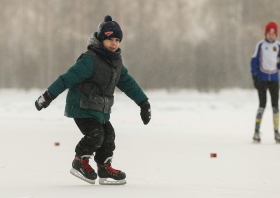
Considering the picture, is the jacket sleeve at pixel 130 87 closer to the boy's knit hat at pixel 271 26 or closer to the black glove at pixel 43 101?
the black glove at pixel 43 101

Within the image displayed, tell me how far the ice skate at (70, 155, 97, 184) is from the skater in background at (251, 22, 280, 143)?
3.42 metres

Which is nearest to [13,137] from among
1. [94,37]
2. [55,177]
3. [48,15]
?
[55,177]

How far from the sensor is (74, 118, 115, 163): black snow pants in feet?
9.20

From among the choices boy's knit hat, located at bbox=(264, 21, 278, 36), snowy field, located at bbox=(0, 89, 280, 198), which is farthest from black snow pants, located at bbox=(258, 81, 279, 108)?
boy's knit hat, located at bbox=(264, 21, 278, 36)

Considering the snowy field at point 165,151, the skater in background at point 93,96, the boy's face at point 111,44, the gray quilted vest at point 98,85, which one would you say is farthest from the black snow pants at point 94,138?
the boy's face at point 111,44

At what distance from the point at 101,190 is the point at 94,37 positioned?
115 cm

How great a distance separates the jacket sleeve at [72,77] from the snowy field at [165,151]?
26.9 inches

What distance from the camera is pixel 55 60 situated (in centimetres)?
1082

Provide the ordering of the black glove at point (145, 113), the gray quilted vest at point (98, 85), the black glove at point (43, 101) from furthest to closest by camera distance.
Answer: the black glove at point (145, 113) < the gray quilted vest at point (98, 85) < the black glove at point (43, 101)

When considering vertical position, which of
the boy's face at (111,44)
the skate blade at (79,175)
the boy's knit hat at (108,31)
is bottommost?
the skate blade at (79,175)

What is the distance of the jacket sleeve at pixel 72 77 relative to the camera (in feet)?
8.94

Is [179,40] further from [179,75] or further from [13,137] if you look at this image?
[13,137]

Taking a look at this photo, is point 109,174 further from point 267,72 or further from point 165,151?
point 267,72

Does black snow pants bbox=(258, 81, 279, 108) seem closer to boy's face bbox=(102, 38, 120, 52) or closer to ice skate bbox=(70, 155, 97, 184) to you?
boy's face bbox=(102, 38, 120, 52)
